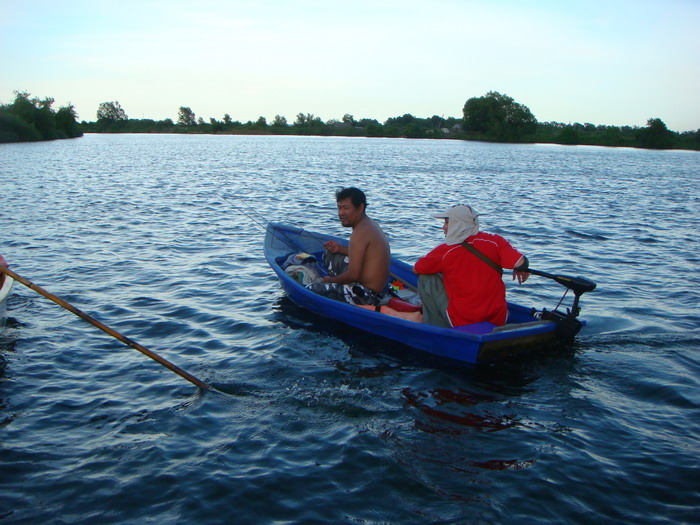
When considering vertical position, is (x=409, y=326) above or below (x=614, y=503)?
above

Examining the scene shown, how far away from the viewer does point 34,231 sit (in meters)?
14.4

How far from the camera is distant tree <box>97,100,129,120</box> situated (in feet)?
482

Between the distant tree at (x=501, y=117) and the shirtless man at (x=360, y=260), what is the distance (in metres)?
108

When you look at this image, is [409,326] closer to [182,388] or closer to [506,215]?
[182,388]

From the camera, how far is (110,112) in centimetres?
14700

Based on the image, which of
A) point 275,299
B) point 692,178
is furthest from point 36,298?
point 692,178

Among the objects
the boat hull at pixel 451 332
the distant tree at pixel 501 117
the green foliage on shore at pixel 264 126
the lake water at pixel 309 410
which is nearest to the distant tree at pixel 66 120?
the green foliage on shore at pixel 264 126

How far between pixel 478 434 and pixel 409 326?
5.78 ft

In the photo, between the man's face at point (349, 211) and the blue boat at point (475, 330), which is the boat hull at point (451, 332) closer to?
the blue boat at point (475, 330)

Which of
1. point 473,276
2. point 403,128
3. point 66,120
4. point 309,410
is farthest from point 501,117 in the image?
point 309,410

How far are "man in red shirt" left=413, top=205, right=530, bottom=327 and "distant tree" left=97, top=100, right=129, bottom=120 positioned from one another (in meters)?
156

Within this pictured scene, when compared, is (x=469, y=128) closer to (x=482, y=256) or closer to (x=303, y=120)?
(x=303, y=120)

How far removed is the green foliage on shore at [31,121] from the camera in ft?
217

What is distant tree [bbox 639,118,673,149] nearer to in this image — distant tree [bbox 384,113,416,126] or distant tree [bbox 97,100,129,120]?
distant tree [bbox 384,113,416,126]
